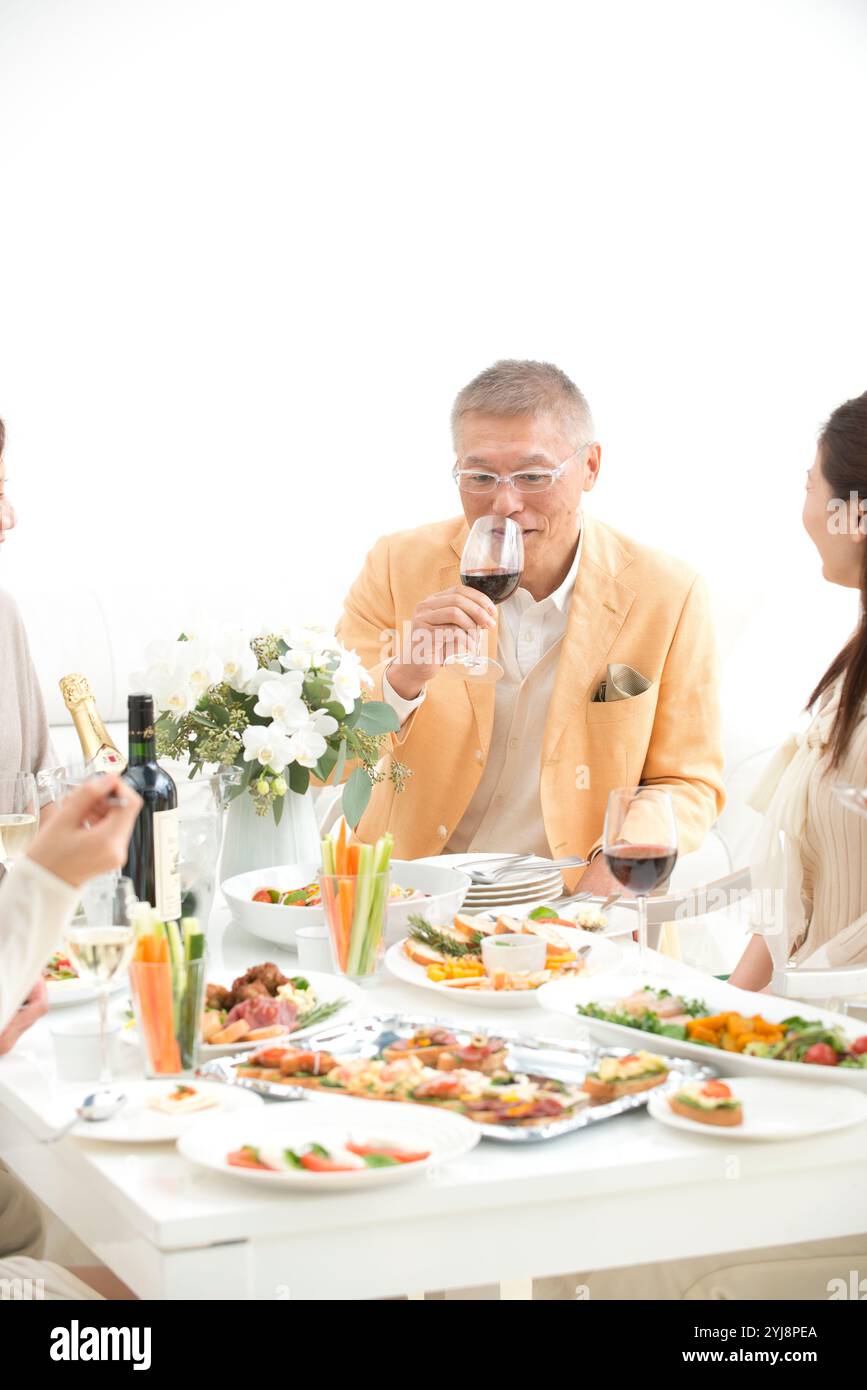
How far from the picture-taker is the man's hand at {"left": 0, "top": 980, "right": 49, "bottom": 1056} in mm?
1472

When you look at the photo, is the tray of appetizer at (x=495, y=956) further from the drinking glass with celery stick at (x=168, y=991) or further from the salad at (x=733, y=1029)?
the drinking glass with celery stick at (x=168, y=991)

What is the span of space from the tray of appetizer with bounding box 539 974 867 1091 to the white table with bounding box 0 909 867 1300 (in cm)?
10

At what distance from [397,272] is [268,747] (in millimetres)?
3058

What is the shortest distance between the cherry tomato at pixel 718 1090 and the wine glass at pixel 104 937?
543 millimetres

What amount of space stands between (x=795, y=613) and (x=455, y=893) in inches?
101

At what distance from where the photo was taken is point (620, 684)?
2.79 metres

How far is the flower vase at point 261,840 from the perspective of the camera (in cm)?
211

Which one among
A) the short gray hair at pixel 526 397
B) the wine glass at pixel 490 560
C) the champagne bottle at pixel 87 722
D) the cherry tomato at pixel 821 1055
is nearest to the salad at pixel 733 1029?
the cherry tomato at pixel 821 1055

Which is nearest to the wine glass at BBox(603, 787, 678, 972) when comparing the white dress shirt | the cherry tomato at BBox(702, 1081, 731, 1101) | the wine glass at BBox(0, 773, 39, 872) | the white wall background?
the cherry tomato at BBox(702, 1081, 731, 1101)

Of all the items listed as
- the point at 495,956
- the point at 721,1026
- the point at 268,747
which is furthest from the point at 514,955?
the point at 268,747

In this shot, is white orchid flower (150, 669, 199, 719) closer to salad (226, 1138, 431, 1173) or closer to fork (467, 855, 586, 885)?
fork (467, 855, 586, 885)

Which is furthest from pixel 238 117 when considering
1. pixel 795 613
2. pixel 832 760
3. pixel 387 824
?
pixel 832 760

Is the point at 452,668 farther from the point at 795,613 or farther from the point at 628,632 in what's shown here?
the point at 795,613

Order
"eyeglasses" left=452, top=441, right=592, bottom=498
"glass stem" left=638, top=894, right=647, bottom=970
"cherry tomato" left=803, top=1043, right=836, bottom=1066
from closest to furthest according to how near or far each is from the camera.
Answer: "cherry tomato" left=803, top=1043, right=836, bottom=1066 < "glass stem" left=638, top=894, right=647, bottom=970 < "eyeglasses" left=452, top=441, right=592, bottom=498
